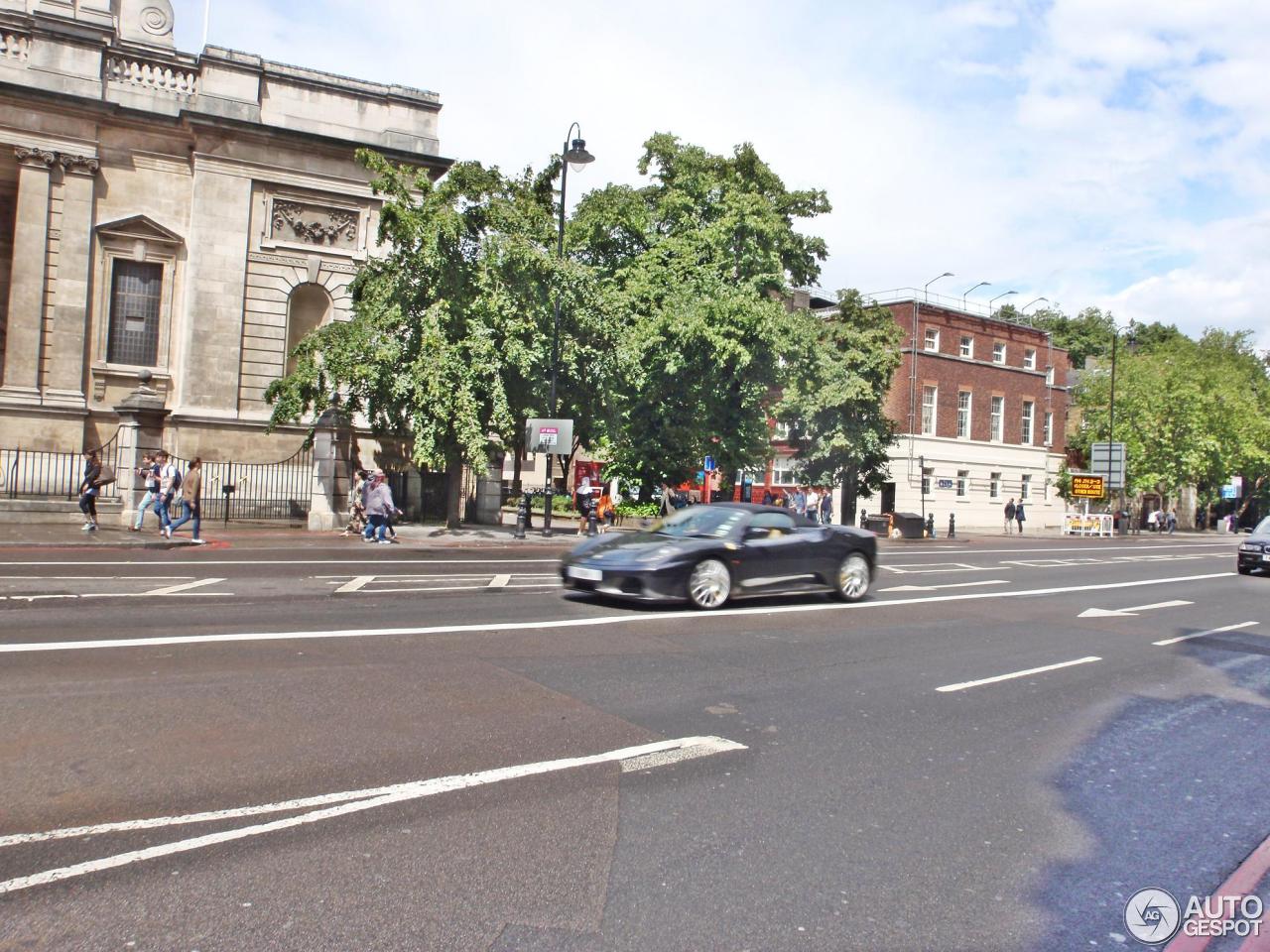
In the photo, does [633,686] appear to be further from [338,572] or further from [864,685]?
[338,572]

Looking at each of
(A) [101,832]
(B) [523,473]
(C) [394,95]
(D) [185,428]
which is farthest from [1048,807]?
(B) [523,473]

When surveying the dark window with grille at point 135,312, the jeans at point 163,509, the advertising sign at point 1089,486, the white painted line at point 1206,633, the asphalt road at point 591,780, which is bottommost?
the asphalt road at point 591,780

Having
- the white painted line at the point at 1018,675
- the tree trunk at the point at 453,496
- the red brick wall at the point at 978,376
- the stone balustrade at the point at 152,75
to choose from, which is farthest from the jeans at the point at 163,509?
the red brick wall at the point at 978,376

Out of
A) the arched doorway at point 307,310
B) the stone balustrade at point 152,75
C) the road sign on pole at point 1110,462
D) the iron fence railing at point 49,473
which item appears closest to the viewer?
the iron fence railing at point 49,473

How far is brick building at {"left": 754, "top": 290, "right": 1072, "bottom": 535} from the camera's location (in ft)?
157

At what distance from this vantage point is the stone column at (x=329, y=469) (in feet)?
79.6

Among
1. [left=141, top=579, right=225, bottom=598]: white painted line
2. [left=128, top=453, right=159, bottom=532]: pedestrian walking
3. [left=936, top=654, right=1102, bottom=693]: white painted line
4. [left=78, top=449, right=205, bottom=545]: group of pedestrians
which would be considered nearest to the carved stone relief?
[left=128, top=453, right=159, bottom=532]: pedestrian walking

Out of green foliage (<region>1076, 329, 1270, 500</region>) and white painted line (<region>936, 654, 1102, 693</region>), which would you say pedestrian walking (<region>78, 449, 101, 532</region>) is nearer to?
white painted line (<region>936, 654, 1102, 693</region>)

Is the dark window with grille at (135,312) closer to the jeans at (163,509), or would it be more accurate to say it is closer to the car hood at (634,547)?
the jeans at (163,509)

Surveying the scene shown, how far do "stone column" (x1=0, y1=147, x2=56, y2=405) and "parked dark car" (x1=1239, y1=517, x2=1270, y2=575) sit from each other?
3313cm

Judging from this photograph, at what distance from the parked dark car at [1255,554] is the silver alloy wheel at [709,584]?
17619 millimetres

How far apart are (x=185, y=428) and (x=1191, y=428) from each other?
52.1 meters

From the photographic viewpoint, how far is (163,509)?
20266 mm

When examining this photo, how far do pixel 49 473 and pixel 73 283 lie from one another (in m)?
7.12
